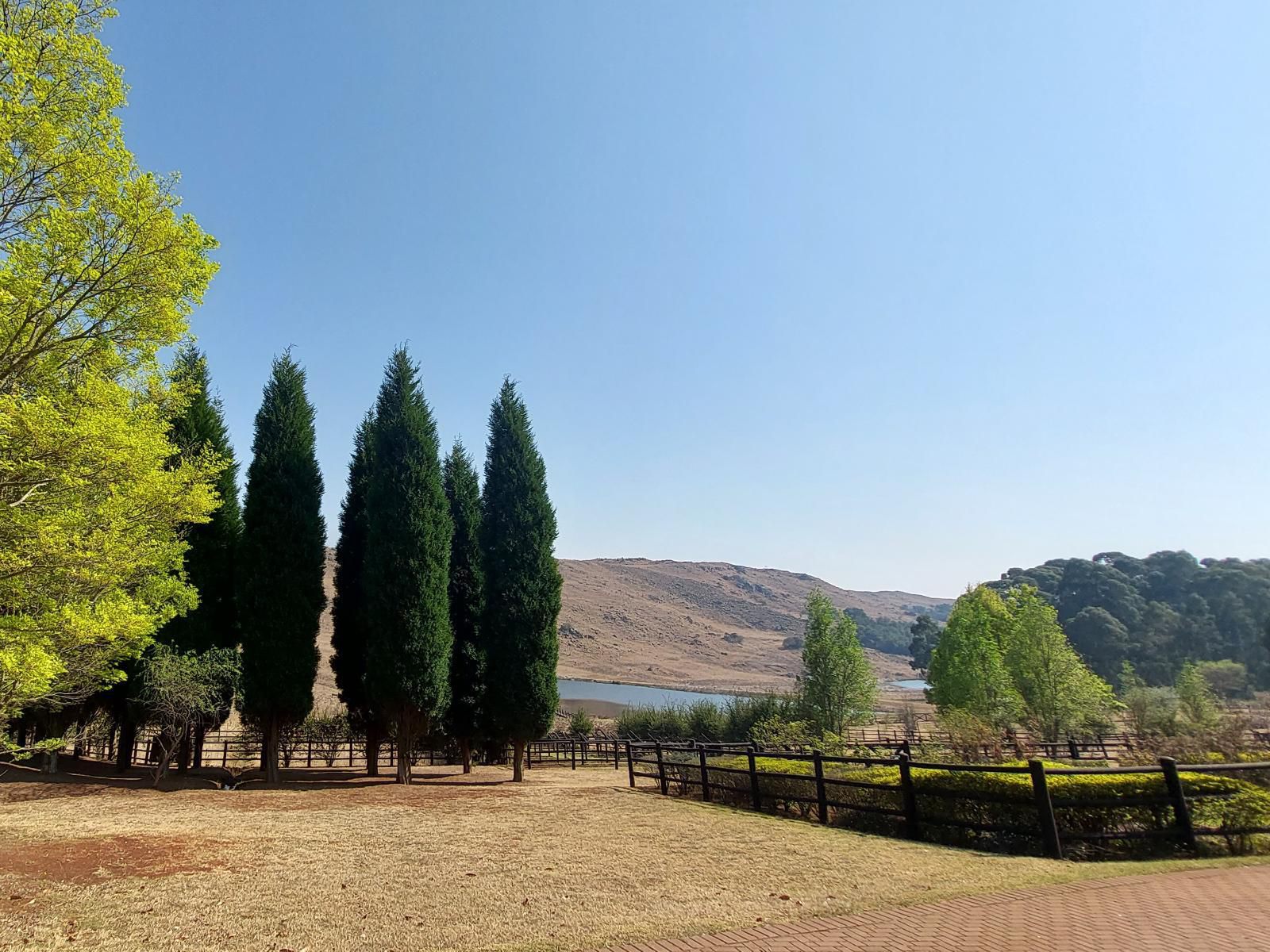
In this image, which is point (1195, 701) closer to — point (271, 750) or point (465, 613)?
point (465, 613)

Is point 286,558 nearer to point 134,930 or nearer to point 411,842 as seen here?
point 411,842

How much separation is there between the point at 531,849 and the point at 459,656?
52.1ft

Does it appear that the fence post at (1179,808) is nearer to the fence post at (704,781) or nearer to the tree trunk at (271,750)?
the fence post at (704,781)

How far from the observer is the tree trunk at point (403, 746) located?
19922mm

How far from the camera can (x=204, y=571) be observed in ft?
68.1

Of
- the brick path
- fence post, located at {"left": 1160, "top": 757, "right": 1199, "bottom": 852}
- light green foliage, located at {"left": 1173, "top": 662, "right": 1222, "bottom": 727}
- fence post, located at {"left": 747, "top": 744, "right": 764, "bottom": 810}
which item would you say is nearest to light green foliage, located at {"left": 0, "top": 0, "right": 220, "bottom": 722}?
the brick path

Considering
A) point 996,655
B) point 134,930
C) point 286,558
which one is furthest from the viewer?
point 996,655

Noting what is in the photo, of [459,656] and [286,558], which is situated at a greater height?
[286,558]

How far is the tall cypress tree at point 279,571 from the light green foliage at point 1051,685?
101 ft

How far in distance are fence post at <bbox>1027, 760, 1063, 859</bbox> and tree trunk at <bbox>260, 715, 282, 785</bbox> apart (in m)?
19.6

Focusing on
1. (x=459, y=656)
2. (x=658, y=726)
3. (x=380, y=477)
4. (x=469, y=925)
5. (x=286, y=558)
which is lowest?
(x=658, y=726)

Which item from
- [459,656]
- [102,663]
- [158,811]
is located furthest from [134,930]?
[459,656]

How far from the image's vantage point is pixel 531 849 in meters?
9.41

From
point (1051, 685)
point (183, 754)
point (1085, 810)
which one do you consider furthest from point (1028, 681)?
point (183, 754)
